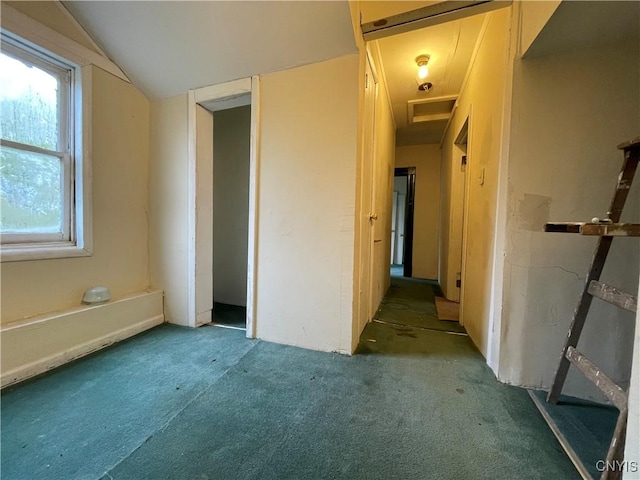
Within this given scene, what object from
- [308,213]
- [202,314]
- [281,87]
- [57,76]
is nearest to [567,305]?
[308,213]

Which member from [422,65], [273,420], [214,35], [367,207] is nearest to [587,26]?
[422,65]

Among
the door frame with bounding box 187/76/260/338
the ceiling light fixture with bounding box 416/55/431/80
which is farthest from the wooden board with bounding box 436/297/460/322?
the ceiling light fixture with bounding box 416/55/431/80

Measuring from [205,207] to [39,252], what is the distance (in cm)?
114

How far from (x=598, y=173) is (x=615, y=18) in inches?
28.8

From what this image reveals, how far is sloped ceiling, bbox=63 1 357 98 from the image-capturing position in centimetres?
164

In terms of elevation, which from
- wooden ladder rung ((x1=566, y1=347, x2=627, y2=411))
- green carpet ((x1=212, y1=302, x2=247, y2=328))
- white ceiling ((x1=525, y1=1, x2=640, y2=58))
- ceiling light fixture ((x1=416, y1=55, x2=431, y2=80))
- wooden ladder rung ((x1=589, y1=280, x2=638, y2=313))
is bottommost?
green carpet ((x1=212, y1=302, x2=247, y2=328))

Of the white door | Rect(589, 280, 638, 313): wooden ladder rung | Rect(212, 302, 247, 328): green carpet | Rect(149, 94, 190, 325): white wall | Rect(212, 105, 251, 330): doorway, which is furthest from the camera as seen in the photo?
Rect(212, 105, 251, 330): doorway

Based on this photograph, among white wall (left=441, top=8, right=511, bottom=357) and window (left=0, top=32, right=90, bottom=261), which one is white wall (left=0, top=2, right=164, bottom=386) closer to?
window (left=0, top=32, right=90, bottom=261)

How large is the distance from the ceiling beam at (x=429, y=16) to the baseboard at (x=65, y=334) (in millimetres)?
2840

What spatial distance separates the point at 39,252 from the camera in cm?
171

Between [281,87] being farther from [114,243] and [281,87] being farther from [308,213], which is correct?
[114,243]

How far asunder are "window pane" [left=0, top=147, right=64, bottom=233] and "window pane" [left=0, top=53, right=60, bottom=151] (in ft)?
0.39

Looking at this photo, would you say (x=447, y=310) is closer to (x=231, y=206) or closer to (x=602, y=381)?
(x=602, y=381)

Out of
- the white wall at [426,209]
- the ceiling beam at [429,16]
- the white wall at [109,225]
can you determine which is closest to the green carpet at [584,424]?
the ceiling beam at [429,16]
